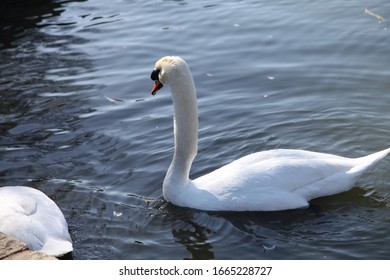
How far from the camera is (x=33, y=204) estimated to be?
259 inches

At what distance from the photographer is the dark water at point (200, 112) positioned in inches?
252

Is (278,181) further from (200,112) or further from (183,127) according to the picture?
(200,112)

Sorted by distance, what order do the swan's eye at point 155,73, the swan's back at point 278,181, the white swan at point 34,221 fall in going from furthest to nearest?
the swan's eye at point 155,73, the swan's back at point 278,181, the white swan at point 34,221

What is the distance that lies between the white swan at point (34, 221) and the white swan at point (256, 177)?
111cm

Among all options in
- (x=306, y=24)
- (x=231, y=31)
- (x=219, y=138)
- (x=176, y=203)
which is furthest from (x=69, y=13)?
(x=176, y=203)

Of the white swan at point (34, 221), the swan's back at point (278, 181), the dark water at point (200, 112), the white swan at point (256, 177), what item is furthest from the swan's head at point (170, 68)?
the white swan at point (34, 221)

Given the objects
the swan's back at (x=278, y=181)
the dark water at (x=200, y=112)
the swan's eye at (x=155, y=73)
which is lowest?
the dark water at (x=200, y=112)

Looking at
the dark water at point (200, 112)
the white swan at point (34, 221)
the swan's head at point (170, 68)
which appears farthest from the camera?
the swan's head at point (170, 68)

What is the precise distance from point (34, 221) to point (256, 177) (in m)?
1.88

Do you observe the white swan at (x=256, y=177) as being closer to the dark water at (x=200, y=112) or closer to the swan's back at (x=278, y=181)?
the swan's back at (x=278, y=181)

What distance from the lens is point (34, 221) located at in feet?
20.4

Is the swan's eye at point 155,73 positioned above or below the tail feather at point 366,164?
above

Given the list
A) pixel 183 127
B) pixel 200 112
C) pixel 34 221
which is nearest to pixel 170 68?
pixel 183 127

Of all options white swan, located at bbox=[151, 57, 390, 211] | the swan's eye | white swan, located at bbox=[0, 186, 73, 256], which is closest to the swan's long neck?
white swan, located at bbox=[151, 57, 390, 211]
